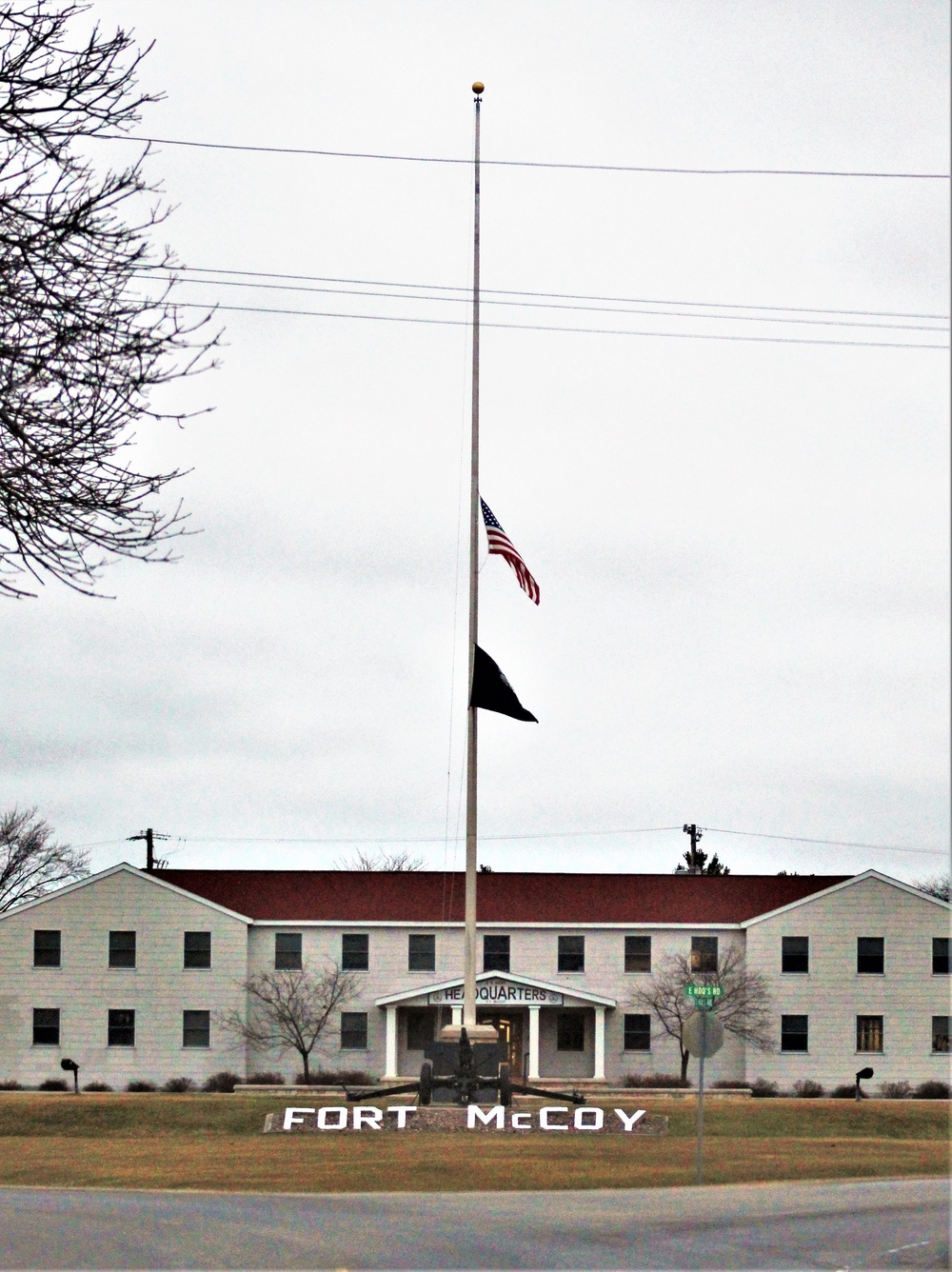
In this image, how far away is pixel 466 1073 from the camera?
112 ft

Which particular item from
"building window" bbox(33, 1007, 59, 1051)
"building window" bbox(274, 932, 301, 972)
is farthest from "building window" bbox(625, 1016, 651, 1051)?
"building window" bbox(33, 1007, 59, 1051)

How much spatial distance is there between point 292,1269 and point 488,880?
4731cm

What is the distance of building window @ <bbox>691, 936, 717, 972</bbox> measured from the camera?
191 ft

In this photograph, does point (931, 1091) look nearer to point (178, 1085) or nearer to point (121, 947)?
point (178, 1085)

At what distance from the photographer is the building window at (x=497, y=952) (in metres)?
59.8

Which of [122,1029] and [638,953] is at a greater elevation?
[638,953]

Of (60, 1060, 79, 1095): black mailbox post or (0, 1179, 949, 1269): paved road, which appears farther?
(60, 1060, 79, 1095): black mailbox post

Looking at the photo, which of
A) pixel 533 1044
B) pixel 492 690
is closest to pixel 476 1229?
pixel 492 690

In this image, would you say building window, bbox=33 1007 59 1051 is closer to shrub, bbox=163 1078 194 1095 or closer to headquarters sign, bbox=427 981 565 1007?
shrub, bbox=163 1078 194 1095

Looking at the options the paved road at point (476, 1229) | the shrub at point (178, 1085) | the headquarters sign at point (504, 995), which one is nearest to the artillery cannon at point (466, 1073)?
the paved road at point (476, 1229)

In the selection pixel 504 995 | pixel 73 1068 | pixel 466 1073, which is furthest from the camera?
pixel 504 995

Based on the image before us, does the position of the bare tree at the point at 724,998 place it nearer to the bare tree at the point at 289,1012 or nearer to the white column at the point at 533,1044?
the white column at the point at 533,1044

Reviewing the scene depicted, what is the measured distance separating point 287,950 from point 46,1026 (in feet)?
25.1

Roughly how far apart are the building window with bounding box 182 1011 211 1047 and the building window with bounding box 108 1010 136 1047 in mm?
1553
